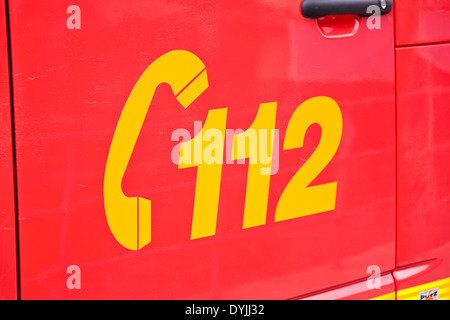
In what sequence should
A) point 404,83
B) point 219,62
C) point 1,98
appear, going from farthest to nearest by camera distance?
point 404,83 < point 219,62 < point 1,98

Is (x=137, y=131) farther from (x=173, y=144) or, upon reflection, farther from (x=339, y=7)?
(x=339, y=7)

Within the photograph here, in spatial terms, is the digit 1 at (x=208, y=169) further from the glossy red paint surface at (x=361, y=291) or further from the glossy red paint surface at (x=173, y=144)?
the glossy red paint surface at (x=361, y=291)

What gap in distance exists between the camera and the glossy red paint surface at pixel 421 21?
63.9 inches

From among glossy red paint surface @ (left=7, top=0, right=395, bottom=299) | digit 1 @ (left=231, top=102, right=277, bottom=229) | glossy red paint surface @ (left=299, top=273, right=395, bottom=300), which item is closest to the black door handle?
glossy red paint surface @ (left=7, top=0, right=395, bottom=299)

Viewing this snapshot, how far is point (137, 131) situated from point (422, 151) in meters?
0.76

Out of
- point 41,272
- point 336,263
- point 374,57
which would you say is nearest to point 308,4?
point 374,57

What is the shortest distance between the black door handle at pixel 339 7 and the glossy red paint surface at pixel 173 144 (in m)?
0.03

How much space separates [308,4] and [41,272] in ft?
2.55

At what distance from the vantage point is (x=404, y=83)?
1640 mm

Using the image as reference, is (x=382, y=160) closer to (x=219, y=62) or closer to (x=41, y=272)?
(x=219, y=62)

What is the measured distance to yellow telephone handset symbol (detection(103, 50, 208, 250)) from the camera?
4.31 feet

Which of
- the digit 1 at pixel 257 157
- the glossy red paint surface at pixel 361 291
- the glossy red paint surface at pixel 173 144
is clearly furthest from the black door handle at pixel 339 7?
the glossy red paint surface at pixel 361 291

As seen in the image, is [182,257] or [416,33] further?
[416,33]

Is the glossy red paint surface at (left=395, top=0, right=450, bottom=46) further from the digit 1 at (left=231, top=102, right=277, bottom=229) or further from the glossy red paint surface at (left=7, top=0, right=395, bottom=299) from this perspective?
the digit 1 at (left=231, top=102, right=277, bottom=229)
